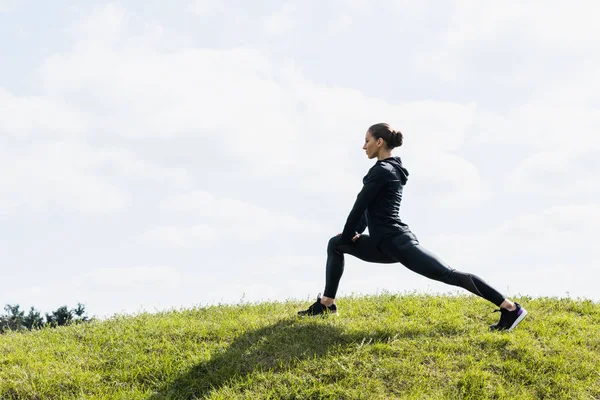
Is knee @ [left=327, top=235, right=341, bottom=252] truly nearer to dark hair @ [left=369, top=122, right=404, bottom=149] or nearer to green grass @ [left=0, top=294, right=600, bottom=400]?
green grass @ [left=0, top=294, right=600, bottom=400]

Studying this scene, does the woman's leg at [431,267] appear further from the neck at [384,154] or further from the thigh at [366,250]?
the neck at [384,154]

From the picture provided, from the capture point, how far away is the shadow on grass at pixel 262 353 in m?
7.75

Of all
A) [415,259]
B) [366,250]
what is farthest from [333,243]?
[415,259]

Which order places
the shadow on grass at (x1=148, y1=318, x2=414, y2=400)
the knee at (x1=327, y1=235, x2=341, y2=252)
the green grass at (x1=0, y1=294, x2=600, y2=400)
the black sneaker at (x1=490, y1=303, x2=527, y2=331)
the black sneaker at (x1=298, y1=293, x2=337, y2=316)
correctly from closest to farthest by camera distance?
the green grass at (x1=0, y1=294, x2=600, y2=400) < the shadow on grass at (x1=148, y1=318, x2=414, y2=400) < the black sneaker at (x1=490, y1=303, x2=527, y2=331) < the knee at (x1=327, y1=235, x2=341, y2=252) < the black sneaker at (x1=298, y1=293, x2=337, y2=316)

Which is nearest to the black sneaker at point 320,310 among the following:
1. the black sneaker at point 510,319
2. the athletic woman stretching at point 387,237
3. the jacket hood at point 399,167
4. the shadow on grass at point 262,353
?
the shadow on grass at point 262,353

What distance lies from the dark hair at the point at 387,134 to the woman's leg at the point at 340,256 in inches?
58.4

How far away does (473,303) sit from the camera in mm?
10680

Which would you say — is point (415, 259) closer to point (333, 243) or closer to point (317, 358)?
point (333, 243)

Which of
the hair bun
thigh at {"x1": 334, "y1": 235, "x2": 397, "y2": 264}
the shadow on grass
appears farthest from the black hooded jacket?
the shadow on grass

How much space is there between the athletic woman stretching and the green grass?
704 millimetres

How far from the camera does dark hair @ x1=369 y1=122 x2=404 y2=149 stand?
8.84 meters

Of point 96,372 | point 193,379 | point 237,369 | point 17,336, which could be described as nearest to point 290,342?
point 237,369

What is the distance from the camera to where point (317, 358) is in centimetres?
793

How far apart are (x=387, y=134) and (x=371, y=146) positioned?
302 mm
